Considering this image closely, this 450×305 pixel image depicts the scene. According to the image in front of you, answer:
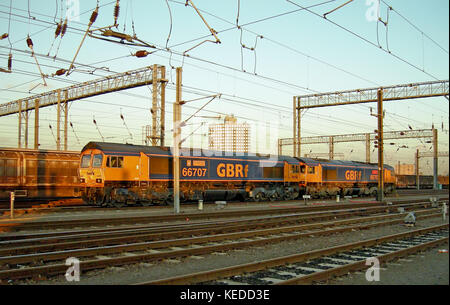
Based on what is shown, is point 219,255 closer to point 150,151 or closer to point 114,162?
point 114,162

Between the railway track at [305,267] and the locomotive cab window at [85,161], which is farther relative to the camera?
the locomotive cab window at [85,161]

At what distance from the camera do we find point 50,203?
27.5 meters

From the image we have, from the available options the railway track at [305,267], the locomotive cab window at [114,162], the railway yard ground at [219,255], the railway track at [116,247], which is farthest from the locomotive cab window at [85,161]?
the railway track at [305,267]

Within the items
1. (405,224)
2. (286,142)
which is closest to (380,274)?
(405,224)

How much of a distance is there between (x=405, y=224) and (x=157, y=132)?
57.7 feet

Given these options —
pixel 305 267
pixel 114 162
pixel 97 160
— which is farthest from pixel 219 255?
pixel 97 160

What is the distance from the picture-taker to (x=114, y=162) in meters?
24.6

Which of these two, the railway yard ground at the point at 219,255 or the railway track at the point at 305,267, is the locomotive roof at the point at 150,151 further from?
the railway track at the point at 305,267

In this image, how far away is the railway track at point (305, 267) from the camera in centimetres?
827

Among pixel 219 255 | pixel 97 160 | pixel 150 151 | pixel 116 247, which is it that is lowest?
pixel 219 255

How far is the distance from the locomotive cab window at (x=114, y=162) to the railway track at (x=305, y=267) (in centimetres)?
1604

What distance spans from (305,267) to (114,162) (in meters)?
17.1

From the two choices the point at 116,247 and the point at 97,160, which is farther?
the point at 97,160
